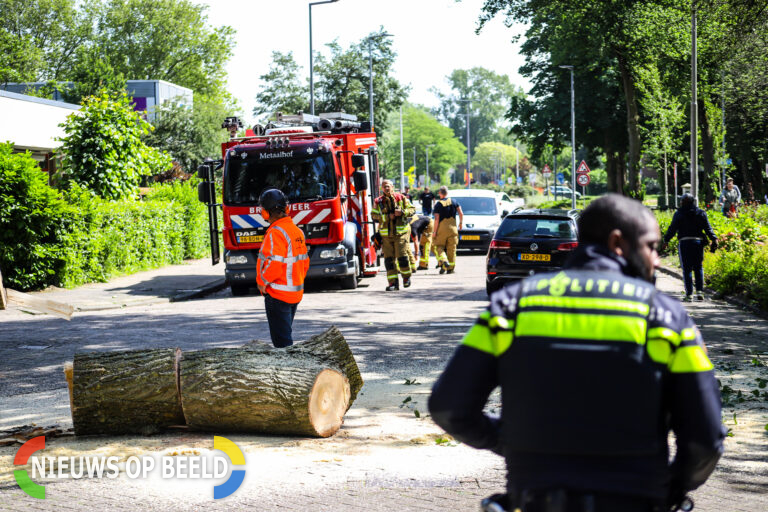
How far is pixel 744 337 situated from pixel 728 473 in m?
6.05

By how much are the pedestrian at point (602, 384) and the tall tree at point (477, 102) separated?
155389mm

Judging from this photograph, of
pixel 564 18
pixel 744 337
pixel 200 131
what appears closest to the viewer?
pixel 744 337

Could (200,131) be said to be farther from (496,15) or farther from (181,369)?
(181,369)

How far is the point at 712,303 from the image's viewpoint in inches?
602

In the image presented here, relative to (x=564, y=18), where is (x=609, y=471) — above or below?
below

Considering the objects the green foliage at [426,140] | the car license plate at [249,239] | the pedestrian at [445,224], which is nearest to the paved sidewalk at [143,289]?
the car license plate at [249,239]

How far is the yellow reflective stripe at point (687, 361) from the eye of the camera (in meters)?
2.30

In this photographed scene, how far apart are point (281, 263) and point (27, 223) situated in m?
10.4

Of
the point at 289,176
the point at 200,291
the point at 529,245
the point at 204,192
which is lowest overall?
the point at 200,291

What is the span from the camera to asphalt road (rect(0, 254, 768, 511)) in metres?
5.25

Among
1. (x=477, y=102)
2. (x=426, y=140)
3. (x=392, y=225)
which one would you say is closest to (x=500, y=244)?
(x=392, y=225)

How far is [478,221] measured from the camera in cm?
2675

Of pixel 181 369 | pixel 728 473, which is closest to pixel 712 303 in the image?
pixel 728 473

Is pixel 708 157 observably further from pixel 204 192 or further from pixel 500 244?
pixel 204 192
